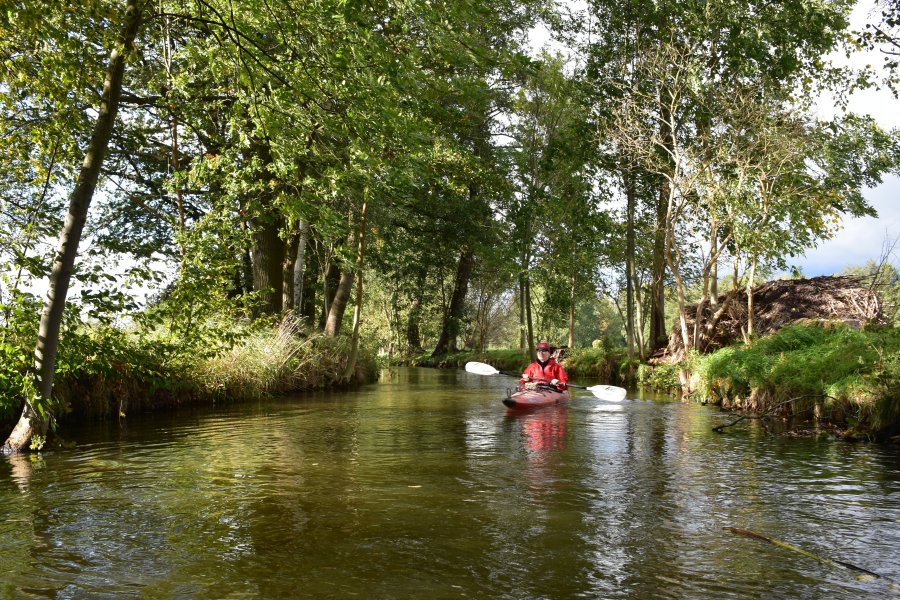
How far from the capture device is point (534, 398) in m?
13.6

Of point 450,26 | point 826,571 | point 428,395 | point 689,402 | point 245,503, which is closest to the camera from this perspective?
point 826,571

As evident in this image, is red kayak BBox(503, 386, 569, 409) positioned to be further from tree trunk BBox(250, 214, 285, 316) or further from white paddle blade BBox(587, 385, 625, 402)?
tree trunk BBox(250, 214, 285, 316)

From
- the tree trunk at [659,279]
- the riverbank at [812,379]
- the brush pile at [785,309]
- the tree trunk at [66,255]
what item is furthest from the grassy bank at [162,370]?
the tree trunk at [659,279]

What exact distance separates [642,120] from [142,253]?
15113mm

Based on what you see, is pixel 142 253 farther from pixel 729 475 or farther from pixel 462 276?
pixel 462 276

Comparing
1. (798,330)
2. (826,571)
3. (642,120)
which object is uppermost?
(642,120)

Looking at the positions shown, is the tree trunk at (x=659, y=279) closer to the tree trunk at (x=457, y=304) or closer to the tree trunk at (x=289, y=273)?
the tree trunk at (x=457, y=304)

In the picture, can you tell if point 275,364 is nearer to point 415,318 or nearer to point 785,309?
point 785,309

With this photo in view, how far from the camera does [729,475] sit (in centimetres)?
716

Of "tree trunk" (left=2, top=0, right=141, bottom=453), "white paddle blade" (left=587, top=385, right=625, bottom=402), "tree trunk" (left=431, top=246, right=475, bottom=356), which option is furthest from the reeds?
"tree trunk" (left=431, top=246, right=475, bottom=356)

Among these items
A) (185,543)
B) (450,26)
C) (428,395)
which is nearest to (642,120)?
(428,395)

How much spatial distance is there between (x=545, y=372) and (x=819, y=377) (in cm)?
570

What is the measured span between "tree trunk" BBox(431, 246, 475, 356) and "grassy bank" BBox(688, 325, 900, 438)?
2044 centimetres

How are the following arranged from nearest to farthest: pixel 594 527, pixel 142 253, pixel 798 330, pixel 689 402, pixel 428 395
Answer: pixel 594 527
pixel 798 330
pixel 689 402
pixel 428 395
pixel 142 253
